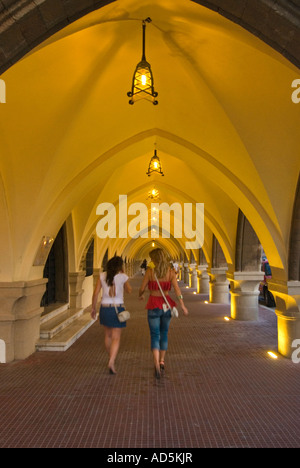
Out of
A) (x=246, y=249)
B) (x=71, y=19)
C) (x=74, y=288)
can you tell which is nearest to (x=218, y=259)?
(x=246, y=249)

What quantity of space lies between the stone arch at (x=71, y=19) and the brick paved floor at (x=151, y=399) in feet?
10.8

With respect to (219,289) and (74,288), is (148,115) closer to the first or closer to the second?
(74,288)

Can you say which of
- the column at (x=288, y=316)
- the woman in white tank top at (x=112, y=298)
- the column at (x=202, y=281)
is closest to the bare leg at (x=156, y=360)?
the woman in white tank top at (x=112, y=298)

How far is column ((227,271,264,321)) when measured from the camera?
10.7 m

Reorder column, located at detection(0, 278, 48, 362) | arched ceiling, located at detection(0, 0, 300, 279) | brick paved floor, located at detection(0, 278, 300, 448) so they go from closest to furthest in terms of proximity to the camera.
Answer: brick paved floor, located at detection(0, 278, 300, 448) → arched ceiling, located at detection(0, 0, 300, 279) → column, located at detection(0, 278, 48, 362)

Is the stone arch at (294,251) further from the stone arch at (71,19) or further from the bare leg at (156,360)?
the stone arch at (71,19)

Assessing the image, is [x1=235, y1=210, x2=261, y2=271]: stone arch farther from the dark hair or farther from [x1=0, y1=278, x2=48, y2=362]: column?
the dark hair

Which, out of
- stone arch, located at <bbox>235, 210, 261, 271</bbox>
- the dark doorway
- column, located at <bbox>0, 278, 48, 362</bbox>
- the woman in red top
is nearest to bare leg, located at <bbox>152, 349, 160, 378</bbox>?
the woman in red top

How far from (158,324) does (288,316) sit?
3.01m

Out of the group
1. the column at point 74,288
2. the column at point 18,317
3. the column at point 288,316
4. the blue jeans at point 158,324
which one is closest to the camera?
the blue jeans at point 158,324

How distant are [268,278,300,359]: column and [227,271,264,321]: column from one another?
349 centimetres

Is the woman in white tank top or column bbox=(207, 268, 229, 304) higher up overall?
the woman in white tank top

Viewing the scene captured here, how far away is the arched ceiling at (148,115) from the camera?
493cm

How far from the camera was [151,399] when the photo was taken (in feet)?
15.0
